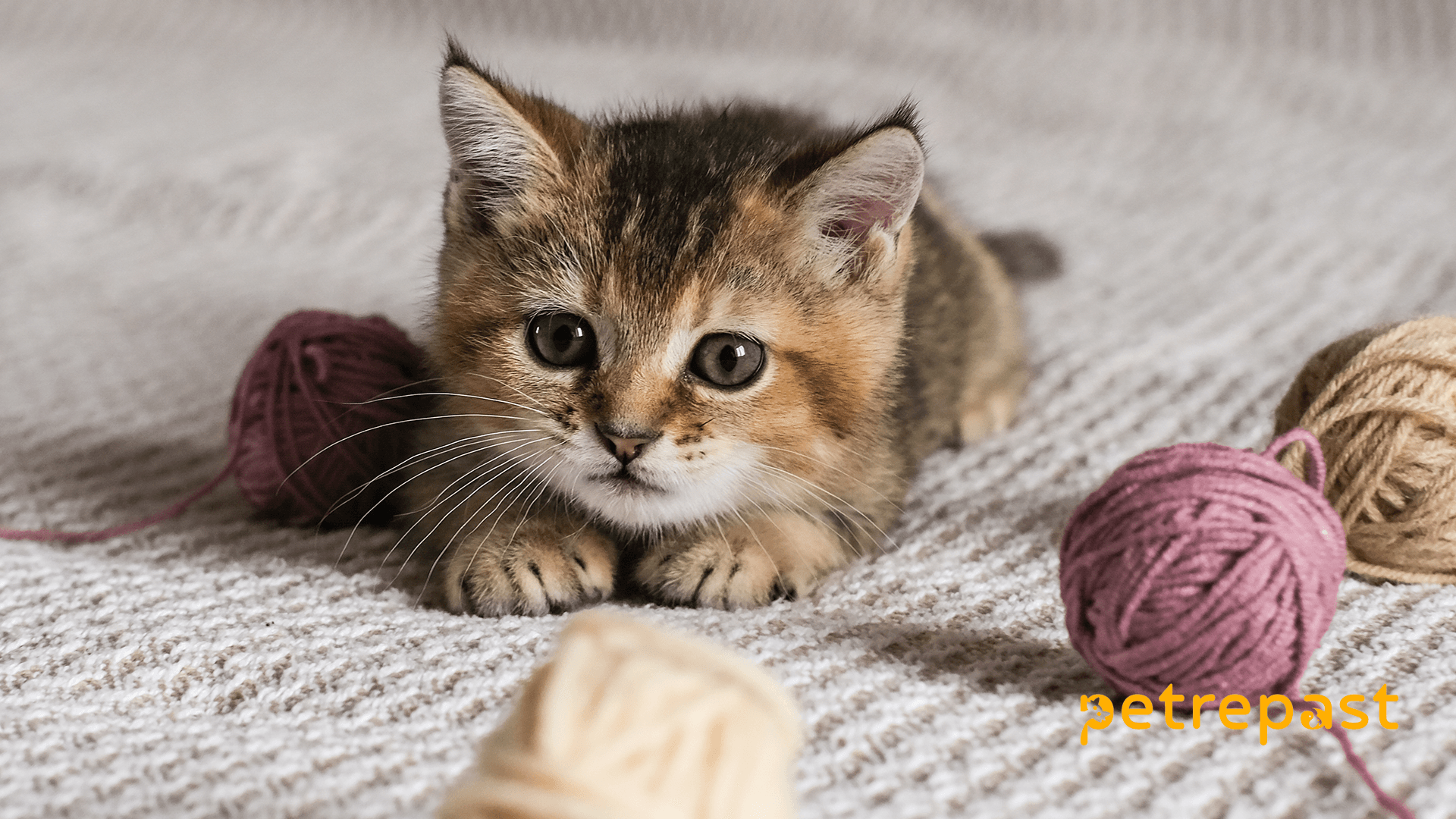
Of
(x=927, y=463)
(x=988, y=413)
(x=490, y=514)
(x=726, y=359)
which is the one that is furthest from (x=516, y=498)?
(x=988, y=413)

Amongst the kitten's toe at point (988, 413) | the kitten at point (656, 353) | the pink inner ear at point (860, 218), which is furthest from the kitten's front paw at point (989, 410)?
the pink inner ear at point (860, 218)

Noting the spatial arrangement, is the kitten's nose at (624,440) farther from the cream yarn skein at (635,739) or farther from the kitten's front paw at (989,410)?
the kitten's front paw at (989,410)

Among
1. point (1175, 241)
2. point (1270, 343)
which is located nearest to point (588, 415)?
point (1270, 343)

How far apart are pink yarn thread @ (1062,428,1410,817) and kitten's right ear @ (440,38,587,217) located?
0.55 meters

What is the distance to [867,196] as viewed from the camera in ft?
3.19

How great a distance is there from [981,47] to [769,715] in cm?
220

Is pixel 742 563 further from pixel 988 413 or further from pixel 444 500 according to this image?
pixel 988 413

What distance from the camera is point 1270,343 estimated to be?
1569 mm

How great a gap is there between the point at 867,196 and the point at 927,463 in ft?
1.48

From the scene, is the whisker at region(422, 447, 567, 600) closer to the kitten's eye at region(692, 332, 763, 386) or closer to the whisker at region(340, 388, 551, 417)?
the whisker at region(340, 388, 551, 417)

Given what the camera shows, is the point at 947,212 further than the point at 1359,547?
Yes

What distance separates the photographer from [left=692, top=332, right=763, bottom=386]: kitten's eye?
0.92 m

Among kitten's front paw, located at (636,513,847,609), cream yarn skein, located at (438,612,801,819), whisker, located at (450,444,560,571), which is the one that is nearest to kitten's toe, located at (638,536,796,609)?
kitten's front paw, located at (636,513,847,609)

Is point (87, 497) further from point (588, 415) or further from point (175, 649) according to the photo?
point (588, 415)
